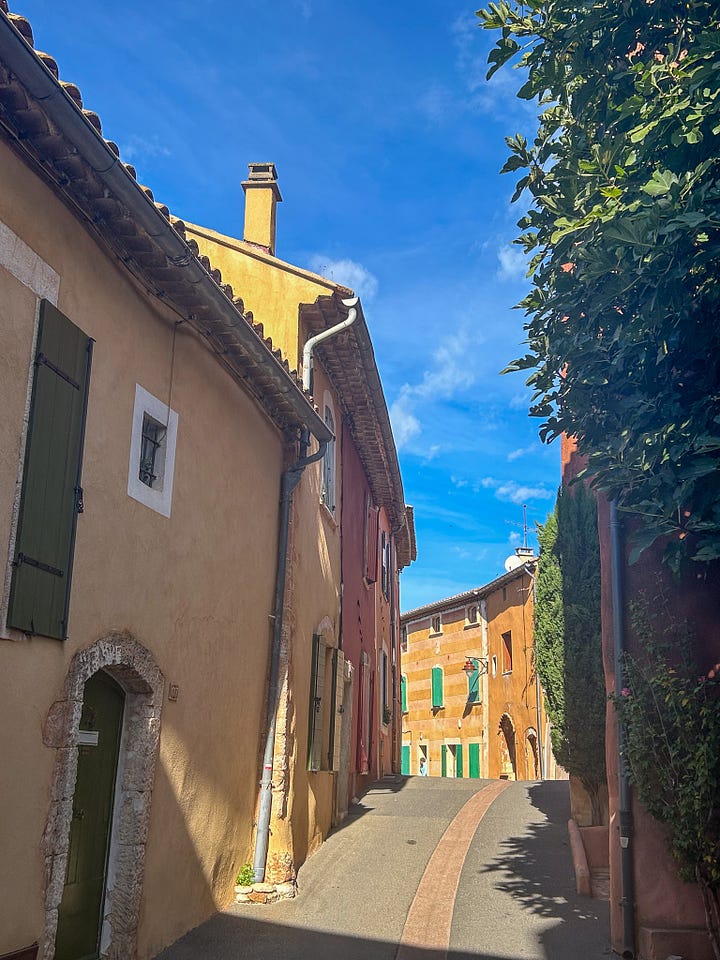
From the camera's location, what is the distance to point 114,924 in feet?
20.9

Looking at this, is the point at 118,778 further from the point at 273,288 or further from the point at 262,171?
the point at 262,171

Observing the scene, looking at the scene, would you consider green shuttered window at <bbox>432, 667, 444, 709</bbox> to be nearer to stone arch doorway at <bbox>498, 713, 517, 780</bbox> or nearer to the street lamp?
the street lamp

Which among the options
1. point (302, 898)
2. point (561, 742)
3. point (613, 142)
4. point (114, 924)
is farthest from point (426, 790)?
point (613, 142)

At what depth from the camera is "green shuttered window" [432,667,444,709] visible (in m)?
34.2

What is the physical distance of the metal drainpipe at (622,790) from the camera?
7.45m

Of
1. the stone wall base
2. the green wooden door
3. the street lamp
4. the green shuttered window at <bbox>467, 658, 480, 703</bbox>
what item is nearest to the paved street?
the stone wall base

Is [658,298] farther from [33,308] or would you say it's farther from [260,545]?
[260,545]

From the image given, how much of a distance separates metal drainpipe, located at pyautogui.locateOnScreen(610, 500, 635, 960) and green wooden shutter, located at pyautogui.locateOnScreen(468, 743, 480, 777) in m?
24.1

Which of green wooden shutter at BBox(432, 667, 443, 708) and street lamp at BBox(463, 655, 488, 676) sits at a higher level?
street lamp at BBox(463, 655, 488, 676)

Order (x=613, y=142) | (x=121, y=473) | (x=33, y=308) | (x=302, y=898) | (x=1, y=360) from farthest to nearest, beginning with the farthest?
(x=302, y=898) < (x=121, y=473) < (x=613, y=142) < (x=33, y=308) < (x=1, y=360)

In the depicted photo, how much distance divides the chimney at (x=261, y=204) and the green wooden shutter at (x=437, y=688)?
2357 cm

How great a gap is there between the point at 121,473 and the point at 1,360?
1496 mm

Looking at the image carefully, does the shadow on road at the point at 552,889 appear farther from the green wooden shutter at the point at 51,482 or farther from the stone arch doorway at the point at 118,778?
the green wooden shutter at the point at 51,482

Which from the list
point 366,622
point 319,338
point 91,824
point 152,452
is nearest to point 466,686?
point 366,622
